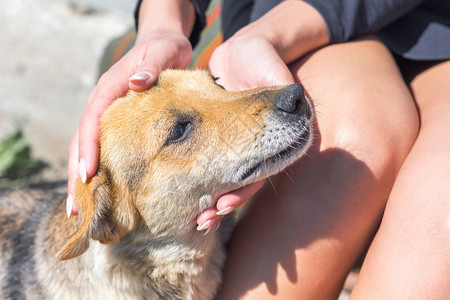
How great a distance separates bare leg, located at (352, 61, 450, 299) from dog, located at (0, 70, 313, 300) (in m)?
0.59

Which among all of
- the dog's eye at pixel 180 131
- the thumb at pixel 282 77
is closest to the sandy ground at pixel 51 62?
the dog's eye at pixel 180 131

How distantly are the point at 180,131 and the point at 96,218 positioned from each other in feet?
1.93

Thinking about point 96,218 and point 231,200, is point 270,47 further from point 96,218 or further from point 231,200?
point 96,218

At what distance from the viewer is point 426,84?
2.97 metres

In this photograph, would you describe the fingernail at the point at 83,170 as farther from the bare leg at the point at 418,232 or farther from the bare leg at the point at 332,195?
the bare leg at the point at 418,232

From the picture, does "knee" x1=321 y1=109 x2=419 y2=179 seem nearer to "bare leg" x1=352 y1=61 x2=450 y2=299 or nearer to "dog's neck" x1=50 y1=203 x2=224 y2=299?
"bare leg" x1=352 y1=61 x2=450 y2=299

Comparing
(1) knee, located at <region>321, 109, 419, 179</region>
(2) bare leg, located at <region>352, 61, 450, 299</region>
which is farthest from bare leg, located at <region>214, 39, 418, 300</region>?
(2) bare leg, located at <region>352, 61, 450, 299</region>

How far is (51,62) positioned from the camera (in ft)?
21.3

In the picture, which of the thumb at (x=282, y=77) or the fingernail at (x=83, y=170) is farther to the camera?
the thumb at (x=282, y=77)

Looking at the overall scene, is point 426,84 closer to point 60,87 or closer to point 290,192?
point 290,192

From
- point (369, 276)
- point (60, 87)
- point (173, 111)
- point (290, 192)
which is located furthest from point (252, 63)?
point (60, 87)

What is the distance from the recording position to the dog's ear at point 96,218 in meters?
2.07

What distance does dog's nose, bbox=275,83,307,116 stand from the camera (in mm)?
2240

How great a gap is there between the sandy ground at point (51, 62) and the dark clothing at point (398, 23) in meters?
3.39
